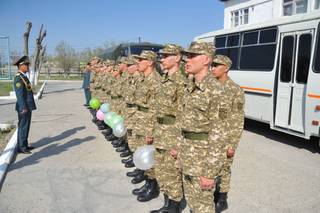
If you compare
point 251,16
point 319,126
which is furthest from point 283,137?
point 251,16

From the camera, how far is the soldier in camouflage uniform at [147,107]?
4.34m

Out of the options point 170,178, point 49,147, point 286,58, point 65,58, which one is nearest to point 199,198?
point 170,178

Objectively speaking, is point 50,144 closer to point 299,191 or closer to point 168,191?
point 168,191

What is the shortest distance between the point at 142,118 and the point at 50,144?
3788 mm

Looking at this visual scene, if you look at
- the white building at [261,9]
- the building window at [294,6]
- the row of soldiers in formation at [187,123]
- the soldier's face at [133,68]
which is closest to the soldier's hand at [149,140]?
the row of soldiers in formation at [187,123]

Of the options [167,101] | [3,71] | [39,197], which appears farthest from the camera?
[3,71]

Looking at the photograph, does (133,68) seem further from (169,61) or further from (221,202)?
(221,202)

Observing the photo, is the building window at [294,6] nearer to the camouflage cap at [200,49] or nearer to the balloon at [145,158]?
the balloon at [145,158]

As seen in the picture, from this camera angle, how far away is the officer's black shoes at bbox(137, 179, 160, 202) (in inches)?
171

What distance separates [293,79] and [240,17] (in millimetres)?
16927

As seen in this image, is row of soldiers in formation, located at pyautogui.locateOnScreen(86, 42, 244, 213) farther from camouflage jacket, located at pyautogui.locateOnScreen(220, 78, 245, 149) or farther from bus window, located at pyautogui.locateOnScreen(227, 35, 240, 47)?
bus window, located at pyautogui.locateOnScreen(227, 35, 240, 47)

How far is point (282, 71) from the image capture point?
7.79m

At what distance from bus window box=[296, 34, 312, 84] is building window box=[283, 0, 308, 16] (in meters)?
10.9

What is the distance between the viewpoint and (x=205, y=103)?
2.64 m
